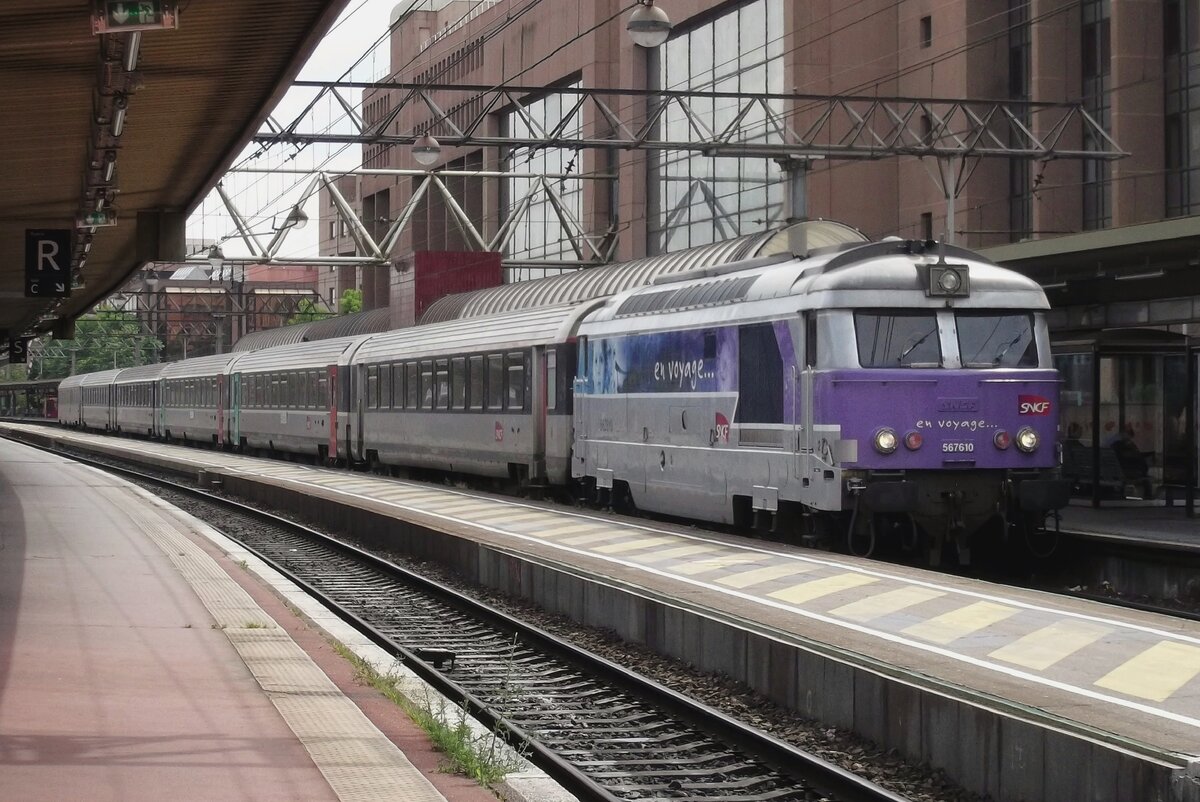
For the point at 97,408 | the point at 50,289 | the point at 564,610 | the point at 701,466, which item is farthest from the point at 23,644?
the point at 97,408

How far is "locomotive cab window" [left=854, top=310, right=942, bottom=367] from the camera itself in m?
15.8

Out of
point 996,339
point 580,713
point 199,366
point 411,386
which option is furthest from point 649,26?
point 199,366

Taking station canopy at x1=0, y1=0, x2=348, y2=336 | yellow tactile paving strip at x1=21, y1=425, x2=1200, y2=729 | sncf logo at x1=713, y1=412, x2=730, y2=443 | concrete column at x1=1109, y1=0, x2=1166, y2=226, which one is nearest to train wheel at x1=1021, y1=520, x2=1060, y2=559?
yellow tactile paving strip at x1=21, y1=425, x2=1200, y2=729

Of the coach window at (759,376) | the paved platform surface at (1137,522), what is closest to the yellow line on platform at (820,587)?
the coach window at (759,376)

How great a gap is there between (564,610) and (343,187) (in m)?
108

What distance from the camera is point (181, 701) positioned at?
8875 mm

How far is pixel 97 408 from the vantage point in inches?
3233

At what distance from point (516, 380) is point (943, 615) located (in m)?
15.8

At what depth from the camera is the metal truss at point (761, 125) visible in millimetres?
24125

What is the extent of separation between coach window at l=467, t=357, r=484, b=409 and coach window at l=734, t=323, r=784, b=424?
11.7m

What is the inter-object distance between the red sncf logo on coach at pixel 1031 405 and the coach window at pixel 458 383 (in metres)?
15.1

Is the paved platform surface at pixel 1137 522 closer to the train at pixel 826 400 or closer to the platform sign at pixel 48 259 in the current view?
the train at pixel 826 400

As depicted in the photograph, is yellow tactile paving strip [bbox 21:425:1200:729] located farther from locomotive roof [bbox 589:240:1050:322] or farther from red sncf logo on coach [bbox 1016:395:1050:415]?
locomotive roof [bbox 589:240:1050:322]

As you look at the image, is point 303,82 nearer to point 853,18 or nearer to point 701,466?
point 701,466
